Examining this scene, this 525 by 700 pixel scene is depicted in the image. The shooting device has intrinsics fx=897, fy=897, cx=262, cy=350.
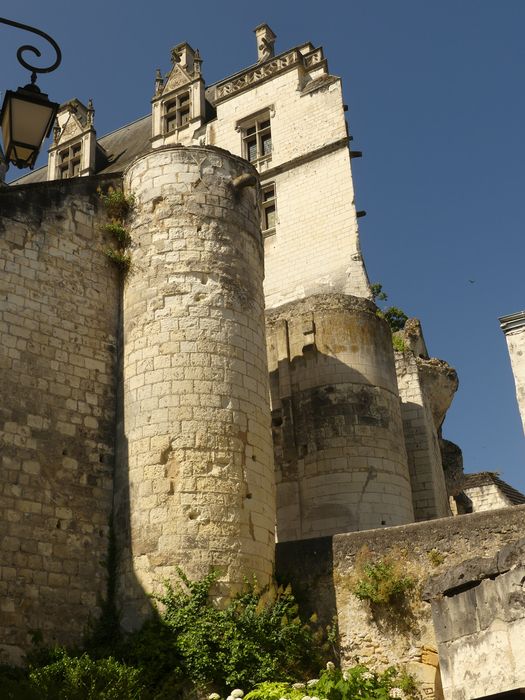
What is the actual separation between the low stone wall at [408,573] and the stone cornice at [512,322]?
500 cm

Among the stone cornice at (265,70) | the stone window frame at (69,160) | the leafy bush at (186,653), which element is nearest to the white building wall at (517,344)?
the leafy bush at (186,653)

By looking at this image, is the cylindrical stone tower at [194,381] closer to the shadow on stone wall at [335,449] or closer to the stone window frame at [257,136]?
the shadow on stone wall at [335,449]

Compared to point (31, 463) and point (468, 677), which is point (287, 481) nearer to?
point (31, 463)

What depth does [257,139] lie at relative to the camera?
77.0 ft

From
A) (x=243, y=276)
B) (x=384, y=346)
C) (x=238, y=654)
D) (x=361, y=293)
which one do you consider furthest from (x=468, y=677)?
(x=361, y=293)

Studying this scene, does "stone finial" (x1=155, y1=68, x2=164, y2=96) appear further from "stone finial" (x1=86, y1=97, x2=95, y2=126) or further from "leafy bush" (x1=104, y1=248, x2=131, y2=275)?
"leafy bush" (x1=104, y1=248, x2=131, y2=275)

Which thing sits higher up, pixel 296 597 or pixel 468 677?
pixel 296 597

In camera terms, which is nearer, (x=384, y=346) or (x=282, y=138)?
(x=384, y=346)

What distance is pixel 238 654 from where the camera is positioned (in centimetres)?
884

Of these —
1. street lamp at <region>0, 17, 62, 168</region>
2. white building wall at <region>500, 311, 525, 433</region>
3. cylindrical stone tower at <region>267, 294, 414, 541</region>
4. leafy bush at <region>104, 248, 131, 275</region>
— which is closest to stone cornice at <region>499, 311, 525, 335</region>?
white building wall at <region>500, 311, 525, 433</region>

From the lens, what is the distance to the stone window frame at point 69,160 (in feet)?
87.5

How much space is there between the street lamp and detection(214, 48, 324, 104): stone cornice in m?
18.4

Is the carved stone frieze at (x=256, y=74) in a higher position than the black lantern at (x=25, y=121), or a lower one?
higher

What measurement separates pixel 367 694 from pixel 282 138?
56.1 ft
